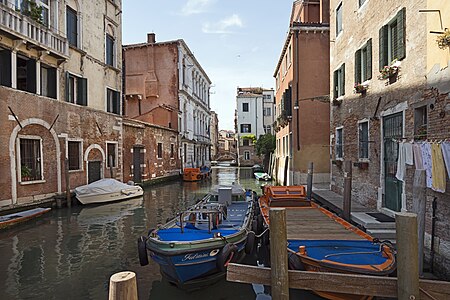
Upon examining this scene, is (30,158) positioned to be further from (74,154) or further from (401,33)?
(401,33)

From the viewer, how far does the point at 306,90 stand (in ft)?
48.6

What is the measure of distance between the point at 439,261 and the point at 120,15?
15707 mm

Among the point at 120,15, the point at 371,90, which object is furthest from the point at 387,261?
the point at 120,15

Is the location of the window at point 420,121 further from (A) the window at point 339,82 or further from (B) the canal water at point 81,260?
(A) the window at point 339,82

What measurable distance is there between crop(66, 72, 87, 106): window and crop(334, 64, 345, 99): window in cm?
863

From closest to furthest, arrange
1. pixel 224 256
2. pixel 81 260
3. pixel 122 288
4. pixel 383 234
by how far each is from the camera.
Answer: pixel 122 288 → pixel 224 256 → pixel 383 234 → pixel 81 260

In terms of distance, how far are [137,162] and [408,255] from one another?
1688 cm

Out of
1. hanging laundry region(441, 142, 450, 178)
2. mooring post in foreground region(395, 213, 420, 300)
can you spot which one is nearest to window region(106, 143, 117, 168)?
hanging laundry region(441, 142, 450, 178)

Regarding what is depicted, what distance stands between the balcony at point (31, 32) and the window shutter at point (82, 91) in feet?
4.57

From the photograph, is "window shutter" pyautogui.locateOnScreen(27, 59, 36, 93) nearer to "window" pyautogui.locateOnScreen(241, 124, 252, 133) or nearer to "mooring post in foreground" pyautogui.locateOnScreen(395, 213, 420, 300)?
"mooring post in foreground" pyautogui.locateOnScreen(395, 213, 420, 300)

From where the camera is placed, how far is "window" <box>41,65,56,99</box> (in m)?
11.1

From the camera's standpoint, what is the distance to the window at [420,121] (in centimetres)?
558

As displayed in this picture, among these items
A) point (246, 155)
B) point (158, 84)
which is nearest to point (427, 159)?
point (158, 84)

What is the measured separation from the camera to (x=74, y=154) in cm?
1275
